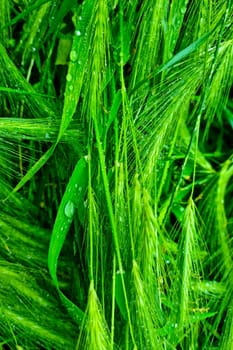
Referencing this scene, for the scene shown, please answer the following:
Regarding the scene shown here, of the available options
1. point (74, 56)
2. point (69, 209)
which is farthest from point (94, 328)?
point (74, 56)

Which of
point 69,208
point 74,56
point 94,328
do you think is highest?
point 74,56

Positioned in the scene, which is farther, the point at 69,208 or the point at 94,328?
the point at 69,208

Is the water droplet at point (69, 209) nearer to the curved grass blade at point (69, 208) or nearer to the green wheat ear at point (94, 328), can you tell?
the curved grass blade at point (69, 208)

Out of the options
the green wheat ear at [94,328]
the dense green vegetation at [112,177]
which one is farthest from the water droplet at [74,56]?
the green wheat ear at [94,328]

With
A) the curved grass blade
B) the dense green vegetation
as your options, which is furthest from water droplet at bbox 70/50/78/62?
the curved grass blade

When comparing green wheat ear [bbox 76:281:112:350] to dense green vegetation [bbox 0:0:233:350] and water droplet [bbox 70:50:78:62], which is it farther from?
water droplet [bbox 70:50:78:62]

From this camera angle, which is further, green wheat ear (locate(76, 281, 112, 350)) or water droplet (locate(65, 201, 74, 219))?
water droplet (locate(65, 201, 74, 219))

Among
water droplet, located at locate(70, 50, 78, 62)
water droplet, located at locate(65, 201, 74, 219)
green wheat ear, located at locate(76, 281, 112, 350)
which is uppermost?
water droplet, located at locate(70, 50, 78, 62)

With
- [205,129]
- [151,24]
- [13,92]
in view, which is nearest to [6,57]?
[13,92]

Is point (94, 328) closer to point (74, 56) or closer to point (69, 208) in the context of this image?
point (69, 208)
